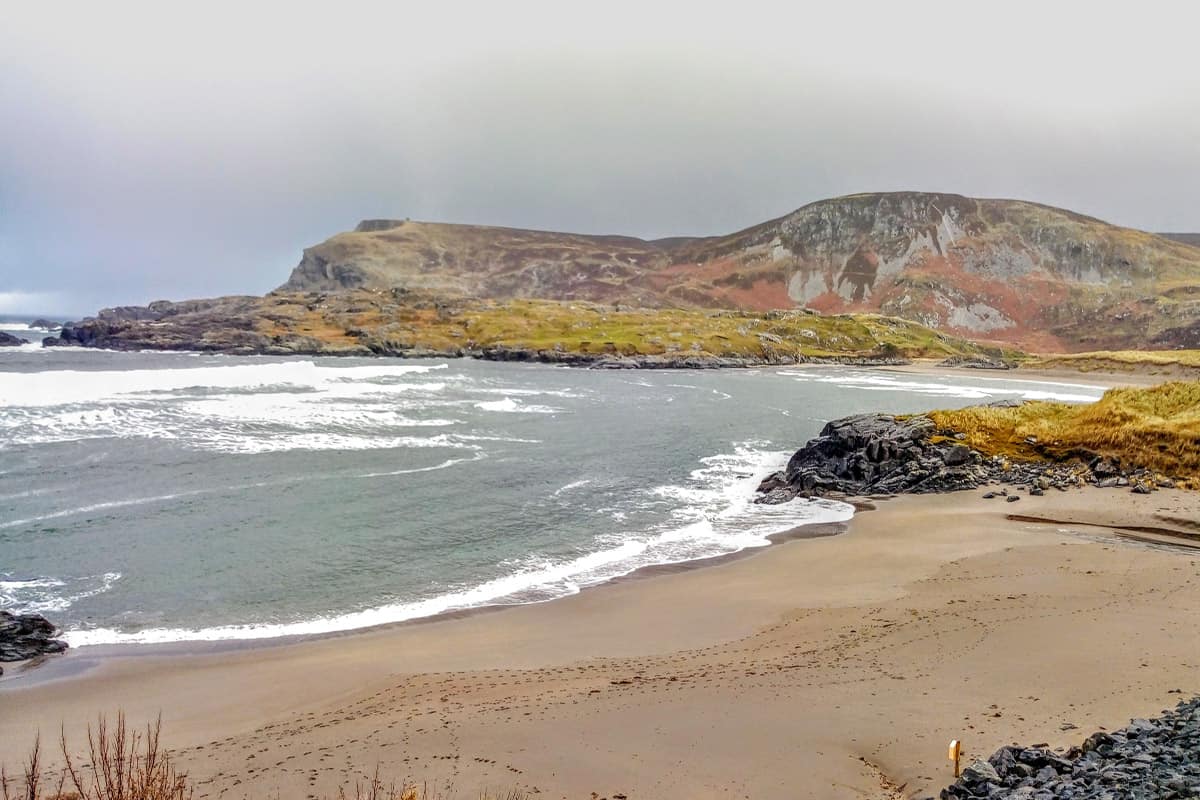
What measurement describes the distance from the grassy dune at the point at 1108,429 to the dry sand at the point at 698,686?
11477 millimetres

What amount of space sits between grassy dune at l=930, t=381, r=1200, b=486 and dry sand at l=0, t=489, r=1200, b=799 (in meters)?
11.5

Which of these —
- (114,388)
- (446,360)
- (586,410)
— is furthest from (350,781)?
(446,360)

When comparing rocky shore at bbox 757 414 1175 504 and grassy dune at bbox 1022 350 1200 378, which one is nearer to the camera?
rocky shore at bbox 757 414 1175 504

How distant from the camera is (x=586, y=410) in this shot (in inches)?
2254

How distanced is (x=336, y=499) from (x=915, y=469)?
24558 mm

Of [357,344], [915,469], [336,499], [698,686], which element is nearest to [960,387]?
[915,469]

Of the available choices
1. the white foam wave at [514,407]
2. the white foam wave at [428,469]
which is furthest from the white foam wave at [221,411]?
the white foam wave at [428,469]

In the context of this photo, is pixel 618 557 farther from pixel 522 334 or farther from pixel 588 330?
pixel 588 330

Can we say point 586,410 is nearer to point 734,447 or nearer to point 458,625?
point 734,447

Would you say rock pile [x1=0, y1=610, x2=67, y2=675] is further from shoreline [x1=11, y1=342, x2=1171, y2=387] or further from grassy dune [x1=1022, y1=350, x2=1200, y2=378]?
grassy dune [x1=1022, y1=350, x2=1200, y2=378]

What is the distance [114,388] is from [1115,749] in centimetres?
6217

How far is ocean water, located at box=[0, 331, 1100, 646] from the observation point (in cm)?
1864

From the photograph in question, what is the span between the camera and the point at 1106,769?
8.57 metres

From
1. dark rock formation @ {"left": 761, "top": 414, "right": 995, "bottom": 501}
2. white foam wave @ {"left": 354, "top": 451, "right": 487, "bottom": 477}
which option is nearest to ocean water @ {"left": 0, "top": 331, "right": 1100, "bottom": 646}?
white foam wave @ {"left": 354, "top": 451, "right": 487, "bottom": 477}
